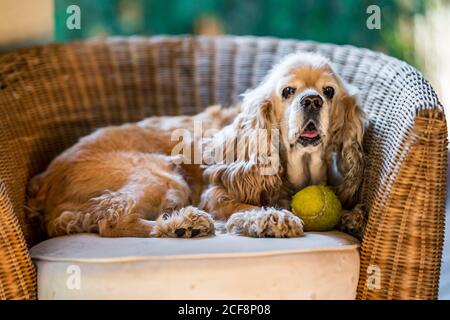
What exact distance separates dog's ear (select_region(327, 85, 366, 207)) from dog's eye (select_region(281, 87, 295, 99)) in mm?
207

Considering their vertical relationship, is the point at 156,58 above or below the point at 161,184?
above

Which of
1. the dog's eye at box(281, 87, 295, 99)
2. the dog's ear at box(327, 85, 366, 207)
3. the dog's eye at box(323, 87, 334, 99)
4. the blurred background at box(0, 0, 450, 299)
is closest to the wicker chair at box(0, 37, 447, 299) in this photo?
the dog's ear at box(327, 85, 366, 207)

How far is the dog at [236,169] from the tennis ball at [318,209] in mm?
70

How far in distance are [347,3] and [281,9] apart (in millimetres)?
486

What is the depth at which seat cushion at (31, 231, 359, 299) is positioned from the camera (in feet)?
8.27

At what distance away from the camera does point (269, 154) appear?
3.24m

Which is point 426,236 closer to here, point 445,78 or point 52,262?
point 52,262

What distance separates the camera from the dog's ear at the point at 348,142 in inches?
124

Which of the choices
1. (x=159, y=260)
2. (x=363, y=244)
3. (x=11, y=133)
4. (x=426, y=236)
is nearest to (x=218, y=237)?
(x=159, y=260)

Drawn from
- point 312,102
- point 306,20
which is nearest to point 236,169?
point 312,102

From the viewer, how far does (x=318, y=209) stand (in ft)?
9.93

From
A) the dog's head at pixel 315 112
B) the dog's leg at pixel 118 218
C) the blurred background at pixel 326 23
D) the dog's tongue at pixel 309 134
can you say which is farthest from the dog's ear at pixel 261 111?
the blurred background at pixel 326 23

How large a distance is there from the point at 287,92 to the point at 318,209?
0.54 meters

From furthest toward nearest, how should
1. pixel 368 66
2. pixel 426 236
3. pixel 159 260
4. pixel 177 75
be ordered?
pixel 177 75 < pixel 368 66 < pixel 426 236 < pixel 159 260
